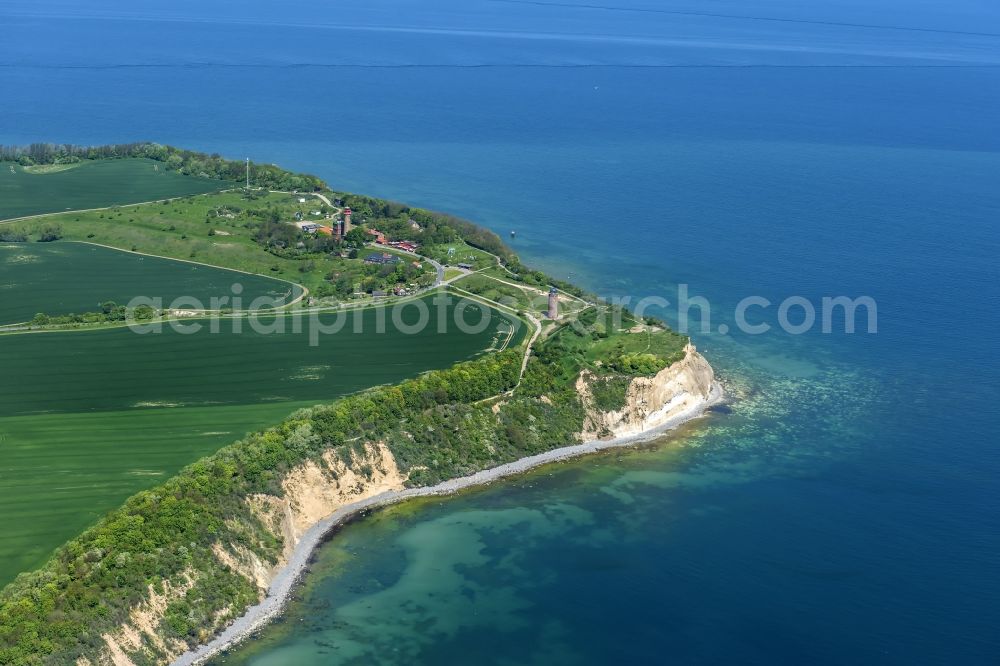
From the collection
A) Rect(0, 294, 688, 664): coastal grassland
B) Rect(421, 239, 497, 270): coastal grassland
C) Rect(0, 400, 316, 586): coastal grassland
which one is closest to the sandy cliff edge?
Rect(0, 294, 688, 664): coastal grassland

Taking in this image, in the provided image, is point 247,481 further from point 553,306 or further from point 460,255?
point 460,255

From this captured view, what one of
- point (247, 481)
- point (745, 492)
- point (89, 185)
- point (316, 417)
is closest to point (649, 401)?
point (745, 492)

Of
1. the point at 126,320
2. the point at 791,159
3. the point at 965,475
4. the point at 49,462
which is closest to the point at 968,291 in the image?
the point at 965,475

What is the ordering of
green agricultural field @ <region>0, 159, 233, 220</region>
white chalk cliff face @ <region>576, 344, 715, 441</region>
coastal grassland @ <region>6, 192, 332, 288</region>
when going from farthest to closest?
1. green agricultural field @ <region>0, 159, 233, 220</region>
2. coastal grassland @ <region>6, 192, 332, 288</region>
3. white chalk cliff face @ <region>576, 344, 715, 441</region>

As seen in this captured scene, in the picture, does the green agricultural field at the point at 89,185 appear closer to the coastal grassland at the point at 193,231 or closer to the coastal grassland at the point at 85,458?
the coastal grassland at the point at 193,231

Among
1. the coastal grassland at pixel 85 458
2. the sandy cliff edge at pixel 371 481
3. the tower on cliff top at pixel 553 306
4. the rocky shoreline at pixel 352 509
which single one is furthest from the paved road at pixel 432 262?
the coastal grassland at pixel 85 458

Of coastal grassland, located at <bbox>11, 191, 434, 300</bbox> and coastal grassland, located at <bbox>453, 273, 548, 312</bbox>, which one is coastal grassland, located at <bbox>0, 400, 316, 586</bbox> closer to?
coastal grassland, located at <bbox>453, 273, 548, 312</bbox>
